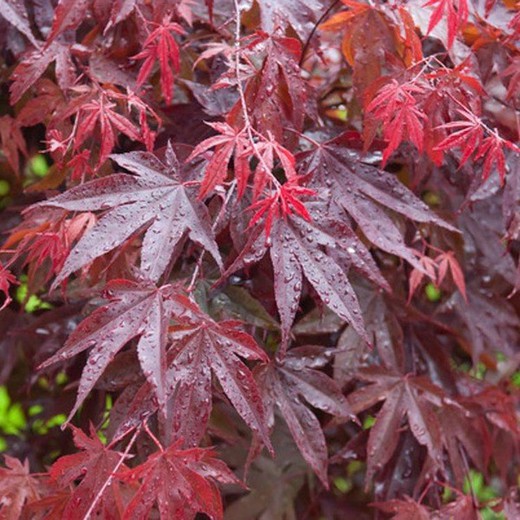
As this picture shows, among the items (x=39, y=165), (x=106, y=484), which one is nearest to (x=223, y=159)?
(x=106, y=484)

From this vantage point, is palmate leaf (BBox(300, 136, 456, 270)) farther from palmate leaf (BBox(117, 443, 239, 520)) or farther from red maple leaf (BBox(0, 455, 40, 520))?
red maple leaf (BBox(0, 455, 40, 520))

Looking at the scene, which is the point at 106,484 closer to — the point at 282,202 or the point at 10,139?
the point at 282,202

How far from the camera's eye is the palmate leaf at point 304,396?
1.19 m

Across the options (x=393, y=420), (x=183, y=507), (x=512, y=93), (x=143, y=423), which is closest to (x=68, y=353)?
(x=143, y=423)

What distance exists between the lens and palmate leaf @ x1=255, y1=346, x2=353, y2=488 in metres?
1.19

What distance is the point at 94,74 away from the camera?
1289 millimetres

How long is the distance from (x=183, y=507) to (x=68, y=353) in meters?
0.23

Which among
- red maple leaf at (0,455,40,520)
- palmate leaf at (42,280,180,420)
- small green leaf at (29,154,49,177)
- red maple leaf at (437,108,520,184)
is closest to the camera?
palmate leaf at (42,280,180,420)

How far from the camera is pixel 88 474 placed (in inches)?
39.3

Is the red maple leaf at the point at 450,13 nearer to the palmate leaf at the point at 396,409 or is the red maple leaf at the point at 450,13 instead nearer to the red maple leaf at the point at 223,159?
the red maple leaf at the point at 223,159

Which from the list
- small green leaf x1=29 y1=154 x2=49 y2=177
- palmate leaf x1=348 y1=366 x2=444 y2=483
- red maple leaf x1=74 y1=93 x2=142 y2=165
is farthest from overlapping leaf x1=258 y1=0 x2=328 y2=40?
small green leaf x1=29 y1=154 x2=49 y2=177

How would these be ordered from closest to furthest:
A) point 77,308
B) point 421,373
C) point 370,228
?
point 370,228, point 77,308, point 421,373

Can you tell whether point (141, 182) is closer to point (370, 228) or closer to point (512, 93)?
point (370, 228)

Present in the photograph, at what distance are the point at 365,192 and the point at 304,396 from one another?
0.32m
